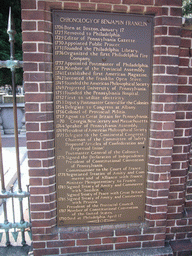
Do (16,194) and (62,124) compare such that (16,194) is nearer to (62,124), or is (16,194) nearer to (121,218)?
(62,124)

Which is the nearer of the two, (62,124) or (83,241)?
(62,124)

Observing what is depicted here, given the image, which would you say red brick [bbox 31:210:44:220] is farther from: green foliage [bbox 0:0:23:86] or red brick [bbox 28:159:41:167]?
green foliage [bbox 0:0:23:86]

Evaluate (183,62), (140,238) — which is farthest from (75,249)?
(183,62)

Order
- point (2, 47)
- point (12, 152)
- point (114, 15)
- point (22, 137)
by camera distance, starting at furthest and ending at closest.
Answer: point (2, 47)
point (22, 137)
point (12, 152)
point (114, 15)

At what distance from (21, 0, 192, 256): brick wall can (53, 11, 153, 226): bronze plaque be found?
82mm

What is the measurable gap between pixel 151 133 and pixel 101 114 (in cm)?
60

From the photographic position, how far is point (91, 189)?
2.33 meters

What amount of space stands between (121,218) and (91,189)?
52 cm

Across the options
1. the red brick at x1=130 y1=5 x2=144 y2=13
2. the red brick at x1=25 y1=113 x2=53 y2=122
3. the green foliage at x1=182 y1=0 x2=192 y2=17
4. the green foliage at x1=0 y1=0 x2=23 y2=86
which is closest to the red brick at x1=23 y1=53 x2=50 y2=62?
the red brick at x1=25 y1=113 x2=53 y2=122

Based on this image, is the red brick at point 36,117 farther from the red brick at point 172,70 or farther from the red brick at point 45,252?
the red brick at point 45,252

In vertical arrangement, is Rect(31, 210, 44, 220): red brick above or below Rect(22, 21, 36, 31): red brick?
below

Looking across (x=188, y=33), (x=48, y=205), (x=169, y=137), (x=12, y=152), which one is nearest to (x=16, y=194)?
(x=48, y=205)

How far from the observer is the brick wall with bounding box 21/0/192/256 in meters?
2.00

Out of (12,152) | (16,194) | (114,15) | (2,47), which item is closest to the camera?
(114,15)
